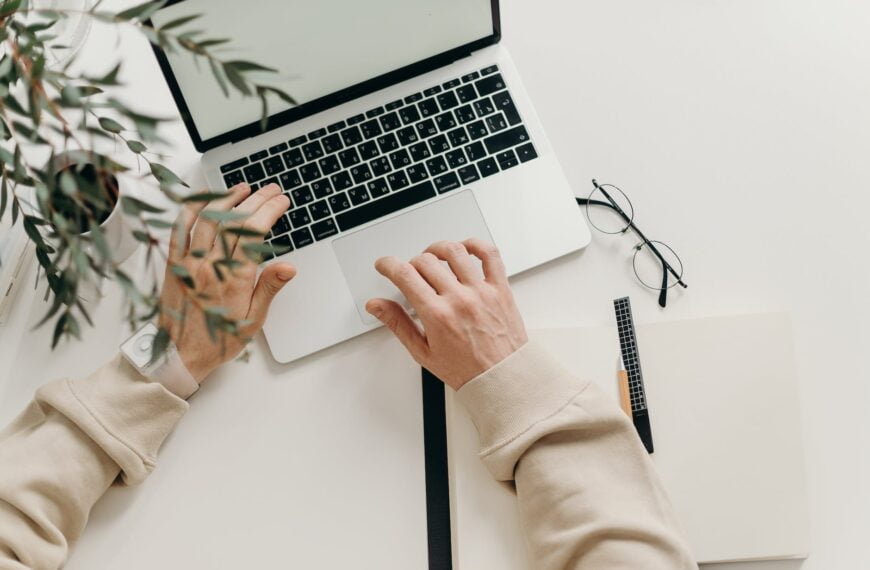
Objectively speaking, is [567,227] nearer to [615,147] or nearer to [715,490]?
[615,147]

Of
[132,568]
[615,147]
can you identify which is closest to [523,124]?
[615,147]

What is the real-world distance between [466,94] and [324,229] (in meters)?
0.24

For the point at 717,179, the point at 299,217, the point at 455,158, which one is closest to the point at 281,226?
the point at 299,217

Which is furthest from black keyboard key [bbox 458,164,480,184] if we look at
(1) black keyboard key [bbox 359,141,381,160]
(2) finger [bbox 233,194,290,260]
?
(2) finger [bbox 233,194,290,260]

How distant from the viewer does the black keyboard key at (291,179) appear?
95cm

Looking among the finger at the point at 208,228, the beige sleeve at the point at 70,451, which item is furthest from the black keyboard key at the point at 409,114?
the beige sleeve at the point at 70,451

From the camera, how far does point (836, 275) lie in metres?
0.97

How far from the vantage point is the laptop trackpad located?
0.93m

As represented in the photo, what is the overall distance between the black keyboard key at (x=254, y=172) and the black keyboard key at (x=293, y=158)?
3cm

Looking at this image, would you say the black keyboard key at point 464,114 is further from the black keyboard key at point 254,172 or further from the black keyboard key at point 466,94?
the black keyboard key at point 254,172

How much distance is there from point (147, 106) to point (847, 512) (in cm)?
100

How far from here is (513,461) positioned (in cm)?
84

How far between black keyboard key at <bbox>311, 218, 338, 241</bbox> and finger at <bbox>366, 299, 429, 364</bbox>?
11 centimetres

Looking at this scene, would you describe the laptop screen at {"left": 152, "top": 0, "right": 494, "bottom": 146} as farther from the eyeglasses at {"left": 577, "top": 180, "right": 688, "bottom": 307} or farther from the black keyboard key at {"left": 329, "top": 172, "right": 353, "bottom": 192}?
the eyeglasses at {"left": 577, "top": 180, "right": 688, "bottom": 307}
